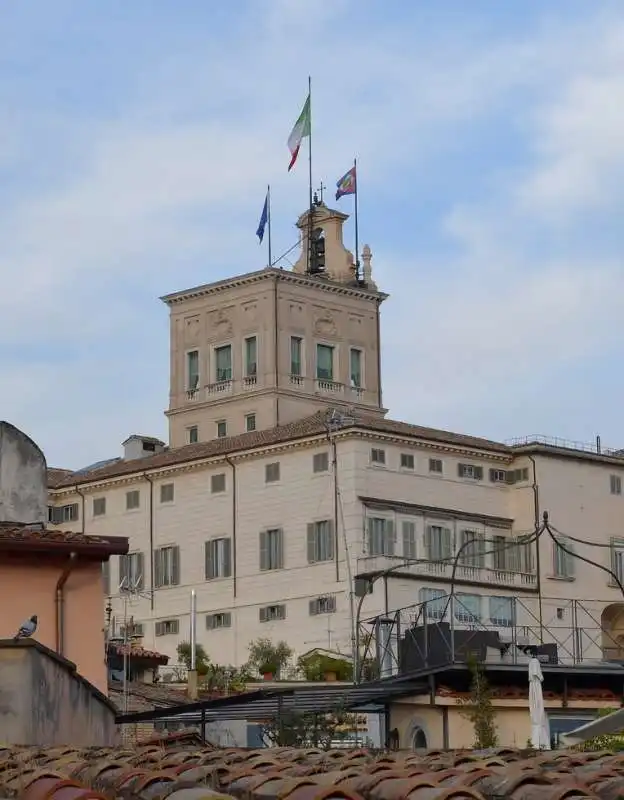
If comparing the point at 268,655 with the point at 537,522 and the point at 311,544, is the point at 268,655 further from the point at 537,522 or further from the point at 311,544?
the point at 537,522

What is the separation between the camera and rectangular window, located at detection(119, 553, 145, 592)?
8325 centimetres

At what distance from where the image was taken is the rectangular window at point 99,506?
85500mm

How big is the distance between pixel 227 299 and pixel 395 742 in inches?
2477

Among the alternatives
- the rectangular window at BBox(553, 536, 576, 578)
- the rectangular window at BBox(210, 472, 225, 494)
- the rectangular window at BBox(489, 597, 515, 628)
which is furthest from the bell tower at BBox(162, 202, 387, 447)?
the rectangular window at BBox(489, 597, 515, 628)

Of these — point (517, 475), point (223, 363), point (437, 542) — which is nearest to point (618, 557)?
point (517, 475)

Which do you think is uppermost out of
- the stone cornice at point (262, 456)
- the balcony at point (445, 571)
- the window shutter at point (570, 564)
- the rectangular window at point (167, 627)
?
the stone cornice at point (262, 456)

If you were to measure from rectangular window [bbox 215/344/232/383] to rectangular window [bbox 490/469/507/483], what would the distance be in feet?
56.9

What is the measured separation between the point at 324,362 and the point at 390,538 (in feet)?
67.7

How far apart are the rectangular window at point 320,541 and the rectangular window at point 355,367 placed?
2066 cm

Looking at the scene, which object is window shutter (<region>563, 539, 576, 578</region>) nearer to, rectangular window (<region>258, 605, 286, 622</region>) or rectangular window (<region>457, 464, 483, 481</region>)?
rectangular window (<region>457, 464, 483, 481</region>)

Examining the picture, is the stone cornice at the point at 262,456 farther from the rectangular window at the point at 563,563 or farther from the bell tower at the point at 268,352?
the bell tower at the point at 268,352

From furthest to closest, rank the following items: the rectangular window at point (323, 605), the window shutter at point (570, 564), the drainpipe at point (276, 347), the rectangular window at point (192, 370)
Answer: the rectangular window at point (192, 370) < the drainpipe at point (276, 347) < the window shutter at point (570, 564) < the rectangular window at point (323, 605)

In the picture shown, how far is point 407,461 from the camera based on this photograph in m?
79.5

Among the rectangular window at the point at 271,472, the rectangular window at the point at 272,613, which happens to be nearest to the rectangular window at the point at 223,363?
the rectangular window at the point at 271,472
